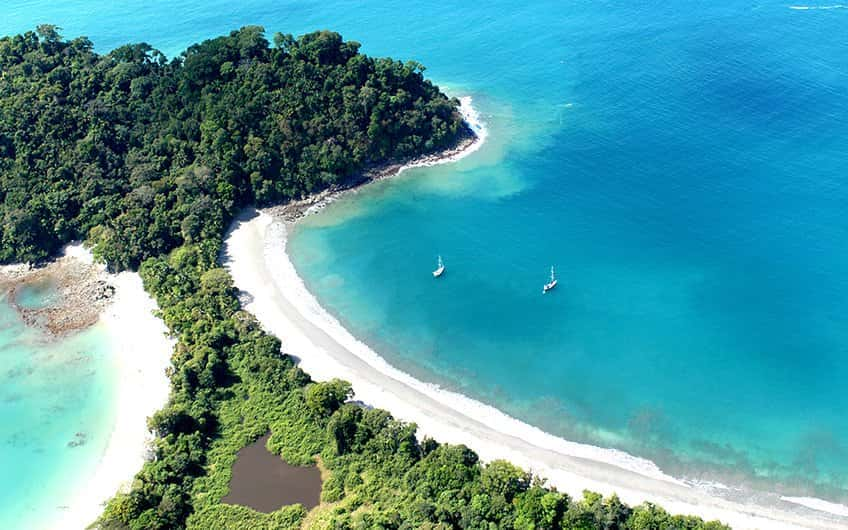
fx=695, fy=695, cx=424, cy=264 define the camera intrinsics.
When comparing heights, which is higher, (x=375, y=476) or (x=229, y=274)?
(x=229, y=274)

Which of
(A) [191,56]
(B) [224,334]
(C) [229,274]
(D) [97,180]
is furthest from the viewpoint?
(A) [191,56]

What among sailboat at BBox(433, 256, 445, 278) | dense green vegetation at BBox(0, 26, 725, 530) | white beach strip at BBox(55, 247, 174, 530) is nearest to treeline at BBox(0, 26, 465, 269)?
dense green vegetation at BBox(0, 26, 725, 530)

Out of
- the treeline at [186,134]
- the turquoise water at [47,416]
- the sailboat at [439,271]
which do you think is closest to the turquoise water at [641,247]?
the sailboat at [439,271]

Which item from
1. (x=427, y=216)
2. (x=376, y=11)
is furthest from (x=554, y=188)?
(x=376, y=11)

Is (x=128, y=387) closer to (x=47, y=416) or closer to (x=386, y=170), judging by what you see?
(x=47, y=416)

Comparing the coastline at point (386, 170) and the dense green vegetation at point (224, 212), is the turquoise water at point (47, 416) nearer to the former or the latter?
the dense green vegetation at point (224, 212)

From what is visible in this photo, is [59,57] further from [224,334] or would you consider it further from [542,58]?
[542,58]

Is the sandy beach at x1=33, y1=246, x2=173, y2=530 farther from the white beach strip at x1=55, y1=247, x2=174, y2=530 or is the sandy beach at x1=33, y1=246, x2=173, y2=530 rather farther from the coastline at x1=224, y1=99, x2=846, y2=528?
the coastline at x1=224, y1=99, x2=846, y2=528
